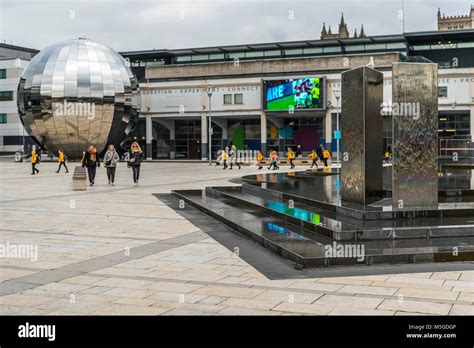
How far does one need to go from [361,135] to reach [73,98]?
1446 inches

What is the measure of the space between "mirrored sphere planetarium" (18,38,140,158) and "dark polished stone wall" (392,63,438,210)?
3705 centimetres

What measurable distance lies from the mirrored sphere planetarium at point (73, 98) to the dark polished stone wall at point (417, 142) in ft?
122

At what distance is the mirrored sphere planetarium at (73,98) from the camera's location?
45500mm

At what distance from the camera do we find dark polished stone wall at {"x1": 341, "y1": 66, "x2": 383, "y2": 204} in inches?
507

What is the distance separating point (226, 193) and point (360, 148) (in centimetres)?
637

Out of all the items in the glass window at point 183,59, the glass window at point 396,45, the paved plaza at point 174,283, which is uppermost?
the glass window at point 396,45

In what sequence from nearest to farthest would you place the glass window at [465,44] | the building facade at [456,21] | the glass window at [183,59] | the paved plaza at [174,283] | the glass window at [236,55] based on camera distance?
the paved plaza at [174,283] → the glass window at [465,44] → the glass window at [236,55] → the glass window at [183,59] → the building facade at [456,21]

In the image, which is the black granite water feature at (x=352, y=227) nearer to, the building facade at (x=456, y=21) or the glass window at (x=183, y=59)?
the glass window at (x=183, y=59)

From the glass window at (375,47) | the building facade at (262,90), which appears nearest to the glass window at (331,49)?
the building facade at (262,90)

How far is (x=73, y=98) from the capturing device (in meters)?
45.7

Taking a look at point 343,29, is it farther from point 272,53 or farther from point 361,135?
point 361,135

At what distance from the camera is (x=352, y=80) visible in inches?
527
